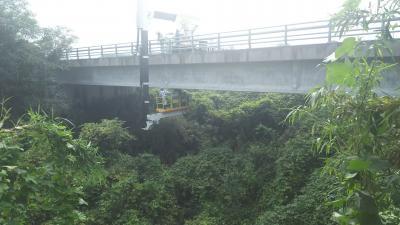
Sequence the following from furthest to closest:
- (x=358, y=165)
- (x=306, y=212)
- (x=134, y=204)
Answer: (x=134, y=204) < (x=306, y=212) < (x=358, y=165)

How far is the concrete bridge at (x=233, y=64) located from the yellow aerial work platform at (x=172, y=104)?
1.64 metres

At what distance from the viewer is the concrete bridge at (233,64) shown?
9906 mm

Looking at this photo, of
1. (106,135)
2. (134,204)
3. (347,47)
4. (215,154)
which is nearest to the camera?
(347,47)

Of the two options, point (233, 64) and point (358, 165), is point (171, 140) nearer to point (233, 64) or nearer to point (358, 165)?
point (233, 64)

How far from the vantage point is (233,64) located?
40.3 ft

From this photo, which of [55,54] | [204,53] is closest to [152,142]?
[204,53]

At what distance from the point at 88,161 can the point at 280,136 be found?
11.6 metres

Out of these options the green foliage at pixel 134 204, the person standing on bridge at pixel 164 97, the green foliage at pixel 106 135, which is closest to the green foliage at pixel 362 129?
the green foliage at pixel 134 204

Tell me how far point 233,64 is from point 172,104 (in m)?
6.40

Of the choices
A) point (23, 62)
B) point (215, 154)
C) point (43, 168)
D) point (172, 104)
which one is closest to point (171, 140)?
point (172, 104)

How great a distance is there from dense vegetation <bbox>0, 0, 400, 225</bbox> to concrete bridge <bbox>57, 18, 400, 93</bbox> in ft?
5.53

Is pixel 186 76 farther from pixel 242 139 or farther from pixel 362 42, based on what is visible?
pixel 362 42

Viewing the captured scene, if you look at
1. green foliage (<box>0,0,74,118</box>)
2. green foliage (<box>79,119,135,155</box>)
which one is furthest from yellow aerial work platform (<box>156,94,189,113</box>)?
green foliage (<box>0,0,74,118</box>)

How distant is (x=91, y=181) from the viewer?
345cm
